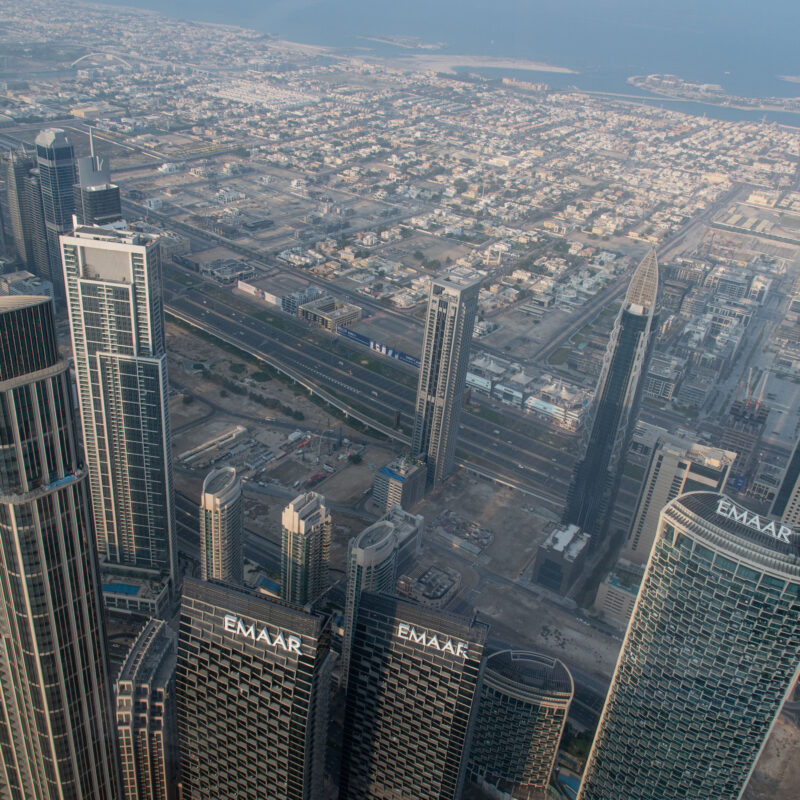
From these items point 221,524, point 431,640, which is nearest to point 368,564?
point 221,524

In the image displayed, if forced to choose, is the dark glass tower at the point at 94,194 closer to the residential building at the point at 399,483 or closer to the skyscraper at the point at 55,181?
the skyscraper at the point at 55,181

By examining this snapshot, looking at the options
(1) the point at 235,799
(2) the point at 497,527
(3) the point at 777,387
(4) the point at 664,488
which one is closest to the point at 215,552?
(1) the point at 235,799

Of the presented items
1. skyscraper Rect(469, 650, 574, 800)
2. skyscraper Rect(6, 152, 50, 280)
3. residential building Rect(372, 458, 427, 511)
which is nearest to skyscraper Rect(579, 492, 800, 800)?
skyscraper Rect(469, 650, 574, 800)

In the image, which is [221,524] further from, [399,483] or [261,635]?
[261,635]

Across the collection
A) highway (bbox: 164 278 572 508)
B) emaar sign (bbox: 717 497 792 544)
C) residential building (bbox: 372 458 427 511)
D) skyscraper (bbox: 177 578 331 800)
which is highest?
emaar sign (bbox: 717 497 792 544)

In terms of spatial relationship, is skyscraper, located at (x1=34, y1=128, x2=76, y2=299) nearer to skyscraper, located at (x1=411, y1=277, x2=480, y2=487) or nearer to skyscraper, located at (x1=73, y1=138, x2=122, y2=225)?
skyscraper, located at (x1=73, y1=138, x2=122, y2=225)

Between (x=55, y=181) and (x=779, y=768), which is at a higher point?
(x=55, y=181)

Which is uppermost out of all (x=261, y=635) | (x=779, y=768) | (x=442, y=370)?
(x=261, y=635)
